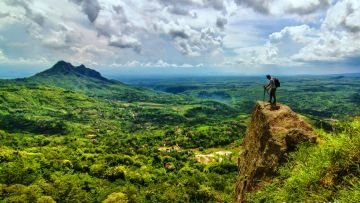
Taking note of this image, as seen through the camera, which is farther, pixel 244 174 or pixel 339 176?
pixel 244 174

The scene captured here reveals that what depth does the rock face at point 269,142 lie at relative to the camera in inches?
984

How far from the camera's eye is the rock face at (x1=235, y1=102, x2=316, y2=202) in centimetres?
2498

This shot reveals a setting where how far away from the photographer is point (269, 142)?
26469 millimetres

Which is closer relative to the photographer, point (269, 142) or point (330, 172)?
point (330, 172)

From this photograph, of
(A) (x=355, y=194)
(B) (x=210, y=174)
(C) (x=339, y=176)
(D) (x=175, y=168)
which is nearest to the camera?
(A) (x=355, y=194)

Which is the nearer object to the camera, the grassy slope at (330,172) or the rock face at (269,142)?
the grassy slope at (330,172)

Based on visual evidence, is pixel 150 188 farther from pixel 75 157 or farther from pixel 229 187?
pixel 75 157

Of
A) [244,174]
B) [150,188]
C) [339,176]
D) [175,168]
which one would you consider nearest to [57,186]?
[150,188]

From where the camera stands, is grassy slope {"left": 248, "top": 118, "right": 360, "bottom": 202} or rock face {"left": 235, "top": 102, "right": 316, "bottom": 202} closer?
grassy slope {"left": 248, "top": 118, "right": 360, "bottom": 202}

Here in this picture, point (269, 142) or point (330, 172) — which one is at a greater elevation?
point (330, 172)

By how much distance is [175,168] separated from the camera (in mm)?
158625

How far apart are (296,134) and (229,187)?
9813 centimetres

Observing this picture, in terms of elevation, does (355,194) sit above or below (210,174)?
above

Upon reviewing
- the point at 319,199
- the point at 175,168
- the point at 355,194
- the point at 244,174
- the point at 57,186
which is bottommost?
the point at 175,168
